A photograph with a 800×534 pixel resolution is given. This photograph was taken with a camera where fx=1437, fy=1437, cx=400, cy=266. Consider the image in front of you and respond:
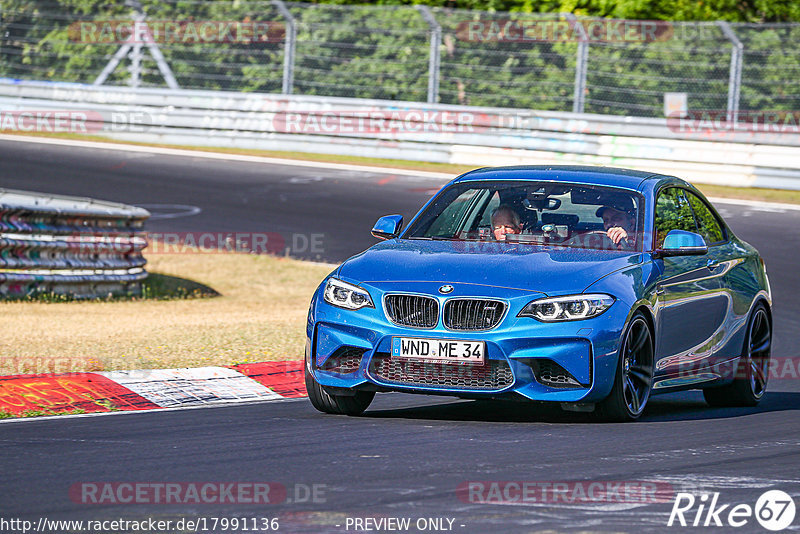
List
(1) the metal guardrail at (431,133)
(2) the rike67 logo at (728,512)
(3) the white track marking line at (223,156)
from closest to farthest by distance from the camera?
(2) the rike67 logo at (728,512) < (1) the metal guardrail at (431,133) < (3) the white track marking line at (223,156)

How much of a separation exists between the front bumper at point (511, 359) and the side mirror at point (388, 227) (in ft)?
3.94

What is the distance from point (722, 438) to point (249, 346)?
14.9 ft

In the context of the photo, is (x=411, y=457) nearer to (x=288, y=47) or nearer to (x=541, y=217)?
(x=541, y=217)

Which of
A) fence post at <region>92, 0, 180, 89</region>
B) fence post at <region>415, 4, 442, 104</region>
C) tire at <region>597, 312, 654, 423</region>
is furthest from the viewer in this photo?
fence post at <region>92, 0, 180, 89</region>

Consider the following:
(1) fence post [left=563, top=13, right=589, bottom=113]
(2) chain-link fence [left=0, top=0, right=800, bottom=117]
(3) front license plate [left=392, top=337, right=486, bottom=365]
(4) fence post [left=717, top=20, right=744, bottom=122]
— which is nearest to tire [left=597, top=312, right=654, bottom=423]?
(3) front license plate [left=392, top=337, right=486, bottom=365]

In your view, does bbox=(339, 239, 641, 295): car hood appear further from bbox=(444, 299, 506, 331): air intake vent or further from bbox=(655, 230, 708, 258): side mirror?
bbox=(655, 230, 708, 258): side mirror

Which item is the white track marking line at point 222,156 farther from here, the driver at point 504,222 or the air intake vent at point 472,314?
the air intake vent at point 472,314

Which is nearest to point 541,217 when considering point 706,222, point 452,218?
point 452,218

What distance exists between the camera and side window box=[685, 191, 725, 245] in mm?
9766

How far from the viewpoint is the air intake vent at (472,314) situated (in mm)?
7805

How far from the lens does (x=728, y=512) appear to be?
5.86m

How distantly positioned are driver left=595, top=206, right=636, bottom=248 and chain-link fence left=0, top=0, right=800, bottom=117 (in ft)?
48.2

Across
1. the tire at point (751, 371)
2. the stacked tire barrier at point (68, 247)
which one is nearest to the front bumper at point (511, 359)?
the tire at point (751, 371)

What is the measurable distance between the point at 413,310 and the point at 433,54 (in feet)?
59.4
